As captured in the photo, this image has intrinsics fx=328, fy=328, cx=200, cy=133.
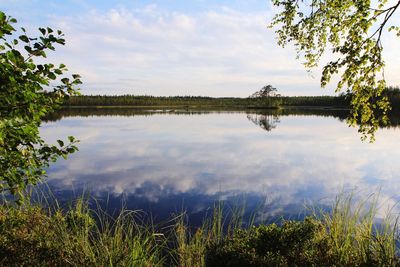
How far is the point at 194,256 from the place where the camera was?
594cm

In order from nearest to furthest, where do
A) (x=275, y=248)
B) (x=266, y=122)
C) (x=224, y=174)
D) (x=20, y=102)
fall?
(x=20, y=102), (x=275, y=248), (x=224, y=174), (x=266, y=122)

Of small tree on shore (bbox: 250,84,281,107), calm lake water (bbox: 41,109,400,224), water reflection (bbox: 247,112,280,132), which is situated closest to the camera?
calm lake water (bbox: 41,109,400,224)

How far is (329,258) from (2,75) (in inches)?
223

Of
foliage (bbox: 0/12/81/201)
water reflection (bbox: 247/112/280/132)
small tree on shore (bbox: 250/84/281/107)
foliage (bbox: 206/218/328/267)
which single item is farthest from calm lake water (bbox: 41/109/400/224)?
small tree on shore (bbox: 250/84/281/107)

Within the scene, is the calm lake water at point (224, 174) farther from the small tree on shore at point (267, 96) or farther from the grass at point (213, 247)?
the small tree on shore at point (267, 96)

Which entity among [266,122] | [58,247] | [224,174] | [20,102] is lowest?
[224,174]

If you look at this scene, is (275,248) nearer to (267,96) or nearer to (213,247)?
(213,247)

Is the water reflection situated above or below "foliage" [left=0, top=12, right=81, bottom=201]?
below

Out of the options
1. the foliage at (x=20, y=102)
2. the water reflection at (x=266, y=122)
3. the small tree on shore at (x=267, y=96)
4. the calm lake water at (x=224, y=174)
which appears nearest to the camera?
the foliage at (x=20, y=102)

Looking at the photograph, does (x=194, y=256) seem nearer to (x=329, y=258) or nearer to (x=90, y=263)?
(x=90, y=263)

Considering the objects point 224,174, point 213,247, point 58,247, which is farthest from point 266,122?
point 58,247

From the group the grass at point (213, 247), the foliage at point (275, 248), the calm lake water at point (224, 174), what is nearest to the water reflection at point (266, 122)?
the calm lake water at point (224, 174)

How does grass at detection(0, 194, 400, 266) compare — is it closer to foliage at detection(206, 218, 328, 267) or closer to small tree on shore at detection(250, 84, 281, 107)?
foliage at detection(206, 218, 328, 267)

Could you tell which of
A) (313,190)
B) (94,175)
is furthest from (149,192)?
(313,190)
